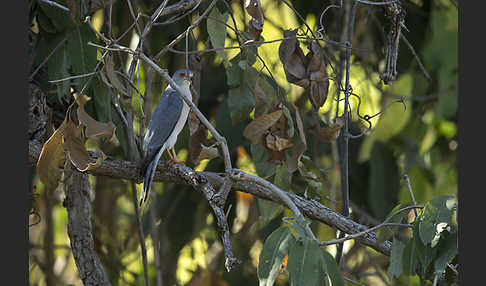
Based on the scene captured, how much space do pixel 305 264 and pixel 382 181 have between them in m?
3.16

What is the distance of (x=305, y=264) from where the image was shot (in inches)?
74.2

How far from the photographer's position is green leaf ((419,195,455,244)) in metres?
2.02

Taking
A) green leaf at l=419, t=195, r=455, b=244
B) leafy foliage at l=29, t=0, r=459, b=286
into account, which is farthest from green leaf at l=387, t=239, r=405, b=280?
green leaf at l=419, t=195, r=455, b=244

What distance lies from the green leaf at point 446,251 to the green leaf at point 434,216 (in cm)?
6

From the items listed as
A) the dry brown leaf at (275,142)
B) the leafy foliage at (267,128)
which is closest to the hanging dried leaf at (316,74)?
the leafy foliage at (267,128)

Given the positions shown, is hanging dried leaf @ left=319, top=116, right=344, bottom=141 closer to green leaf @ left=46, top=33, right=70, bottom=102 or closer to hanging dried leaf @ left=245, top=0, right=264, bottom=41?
hanging dried leaf @ left=245, top=0, right=264, bottom=41

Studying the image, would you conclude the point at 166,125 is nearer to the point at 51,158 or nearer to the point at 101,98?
the point at 101,98

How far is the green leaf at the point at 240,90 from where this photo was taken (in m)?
2.93

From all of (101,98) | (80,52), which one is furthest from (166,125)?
(80,52)

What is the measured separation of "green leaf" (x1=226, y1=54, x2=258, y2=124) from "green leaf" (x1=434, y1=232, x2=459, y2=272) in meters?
1.19

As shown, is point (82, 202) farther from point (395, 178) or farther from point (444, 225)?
point (395, 178)

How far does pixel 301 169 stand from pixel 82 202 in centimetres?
125

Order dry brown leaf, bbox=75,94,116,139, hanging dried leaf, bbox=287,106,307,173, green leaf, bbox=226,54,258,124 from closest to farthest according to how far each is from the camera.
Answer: dry brown leaf, bbox=75,94,116,139
hanging dried leaf, bbox=287,106,307,173
green leaf, bbox=226,54,258,124

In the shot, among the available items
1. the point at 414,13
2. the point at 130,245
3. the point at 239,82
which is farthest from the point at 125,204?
the point at 239,82
